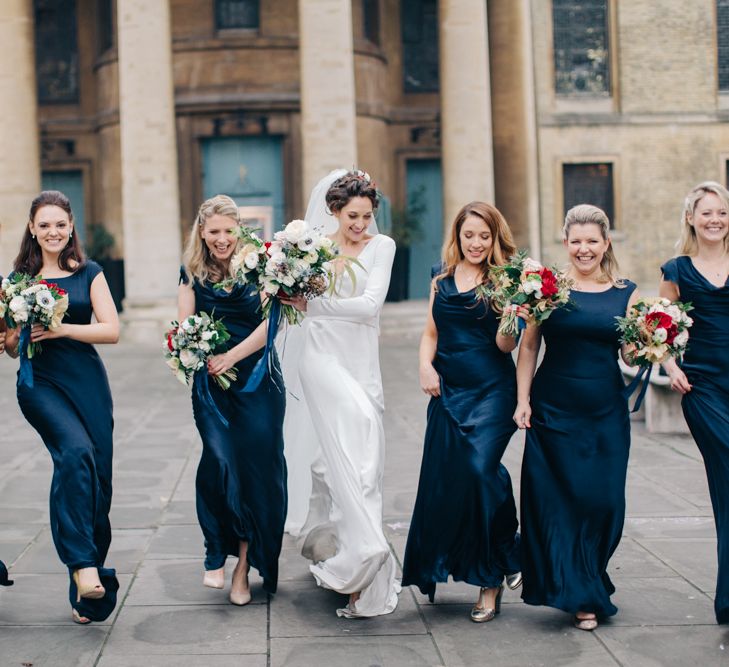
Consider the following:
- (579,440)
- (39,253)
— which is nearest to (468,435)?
(579,440)

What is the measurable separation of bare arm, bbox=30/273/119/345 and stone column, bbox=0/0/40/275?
731 inches

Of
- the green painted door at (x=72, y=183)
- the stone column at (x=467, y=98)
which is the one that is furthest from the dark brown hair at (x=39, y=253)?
the green painted door at (x=72, y=183)

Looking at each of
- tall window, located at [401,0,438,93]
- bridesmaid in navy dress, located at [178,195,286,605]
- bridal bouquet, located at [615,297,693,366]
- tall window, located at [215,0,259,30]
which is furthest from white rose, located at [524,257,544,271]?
tall window, located at [401,0,438,93]

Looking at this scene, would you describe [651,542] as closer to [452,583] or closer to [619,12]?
[452,583]

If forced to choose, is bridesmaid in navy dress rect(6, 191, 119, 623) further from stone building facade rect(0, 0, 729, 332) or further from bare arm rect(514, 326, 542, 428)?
A: stone building facade rect(0, 0, 729, 332)

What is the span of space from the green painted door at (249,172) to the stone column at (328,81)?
4.39 metres

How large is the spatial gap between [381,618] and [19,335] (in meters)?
2.30

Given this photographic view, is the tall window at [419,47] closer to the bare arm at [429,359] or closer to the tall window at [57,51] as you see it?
the tall window at [57,51]

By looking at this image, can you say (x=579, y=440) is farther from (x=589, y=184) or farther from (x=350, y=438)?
(x=589, y=184)

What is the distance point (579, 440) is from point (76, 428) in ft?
8.11

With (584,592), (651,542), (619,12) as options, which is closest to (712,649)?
(584,592)

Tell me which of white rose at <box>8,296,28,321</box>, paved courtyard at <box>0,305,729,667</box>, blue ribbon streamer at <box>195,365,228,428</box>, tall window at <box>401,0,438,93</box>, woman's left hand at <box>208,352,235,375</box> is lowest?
paved courtyard at <box>0,305,729,667</box>

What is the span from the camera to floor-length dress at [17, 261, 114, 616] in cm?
556

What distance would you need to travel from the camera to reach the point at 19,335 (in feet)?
19.3
